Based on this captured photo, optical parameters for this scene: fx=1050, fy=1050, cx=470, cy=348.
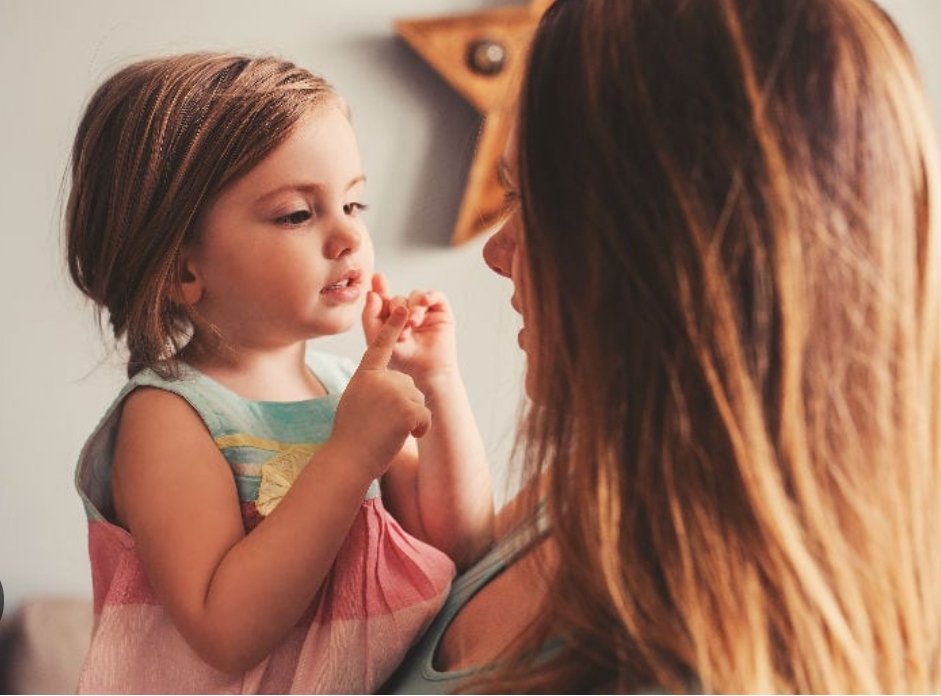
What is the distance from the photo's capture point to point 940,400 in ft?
1.69

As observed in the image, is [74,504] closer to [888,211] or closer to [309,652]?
[309,652]

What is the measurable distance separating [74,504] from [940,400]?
0.88 meters

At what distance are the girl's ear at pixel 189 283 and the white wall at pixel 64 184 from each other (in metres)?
0.18

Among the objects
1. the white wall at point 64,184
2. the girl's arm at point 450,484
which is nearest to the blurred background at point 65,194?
the white wall at point 64,184

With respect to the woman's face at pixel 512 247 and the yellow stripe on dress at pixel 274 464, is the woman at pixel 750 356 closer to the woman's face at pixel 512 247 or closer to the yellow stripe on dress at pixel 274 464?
the woman's face at pixel 512 247

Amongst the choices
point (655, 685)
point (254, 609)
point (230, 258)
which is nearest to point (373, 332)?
point (230, 258)

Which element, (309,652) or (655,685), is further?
(309,652)

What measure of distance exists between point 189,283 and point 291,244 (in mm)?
100

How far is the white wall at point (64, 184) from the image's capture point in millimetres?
1003

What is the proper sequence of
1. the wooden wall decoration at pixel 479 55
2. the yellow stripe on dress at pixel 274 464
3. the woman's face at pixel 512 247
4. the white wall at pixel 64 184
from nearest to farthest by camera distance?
the woman's face at pixel 512 247
the yellow stripe on dress at pixel 274 464
the white wall at pixel 64 184
the wooden wall decoration at pixel 479 55

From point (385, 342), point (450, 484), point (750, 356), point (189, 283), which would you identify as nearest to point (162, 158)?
point (189, 283)

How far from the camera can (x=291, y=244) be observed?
2.44 feet

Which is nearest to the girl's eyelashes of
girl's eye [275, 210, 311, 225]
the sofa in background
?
girl's eye [275, 210, 311, 225]

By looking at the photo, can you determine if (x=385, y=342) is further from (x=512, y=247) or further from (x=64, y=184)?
(x=64, y=184)
